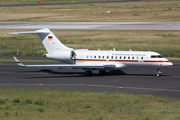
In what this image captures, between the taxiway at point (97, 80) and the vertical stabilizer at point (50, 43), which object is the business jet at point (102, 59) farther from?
the taxiway at point (97, 80)

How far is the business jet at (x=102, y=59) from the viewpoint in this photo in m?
35.0

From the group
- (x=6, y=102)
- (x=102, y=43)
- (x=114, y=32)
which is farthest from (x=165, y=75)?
(x=114, y=32)

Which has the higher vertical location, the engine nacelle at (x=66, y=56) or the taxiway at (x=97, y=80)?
the engine nacelle at (x=66, y=56)

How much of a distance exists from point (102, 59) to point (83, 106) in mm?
16138

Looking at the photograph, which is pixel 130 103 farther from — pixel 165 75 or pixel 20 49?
pixel 20 49

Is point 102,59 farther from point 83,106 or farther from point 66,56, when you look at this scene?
point 83,106

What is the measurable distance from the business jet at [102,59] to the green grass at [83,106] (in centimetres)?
1052

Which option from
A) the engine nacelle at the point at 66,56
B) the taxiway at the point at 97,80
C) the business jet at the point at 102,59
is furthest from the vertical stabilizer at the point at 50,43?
the taxiway at the point at 97,80

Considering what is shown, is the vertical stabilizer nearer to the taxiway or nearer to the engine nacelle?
the engine nacelle

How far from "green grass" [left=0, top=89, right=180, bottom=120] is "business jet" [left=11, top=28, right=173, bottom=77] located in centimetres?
1052

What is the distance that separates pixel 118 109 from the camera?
65.3 ft

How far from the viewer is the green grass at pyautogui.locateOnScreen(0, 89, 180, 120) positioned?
18134 mm

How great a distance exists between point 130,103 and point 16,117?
846 centimetres

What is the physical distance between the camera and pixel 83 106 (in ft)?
68.4
